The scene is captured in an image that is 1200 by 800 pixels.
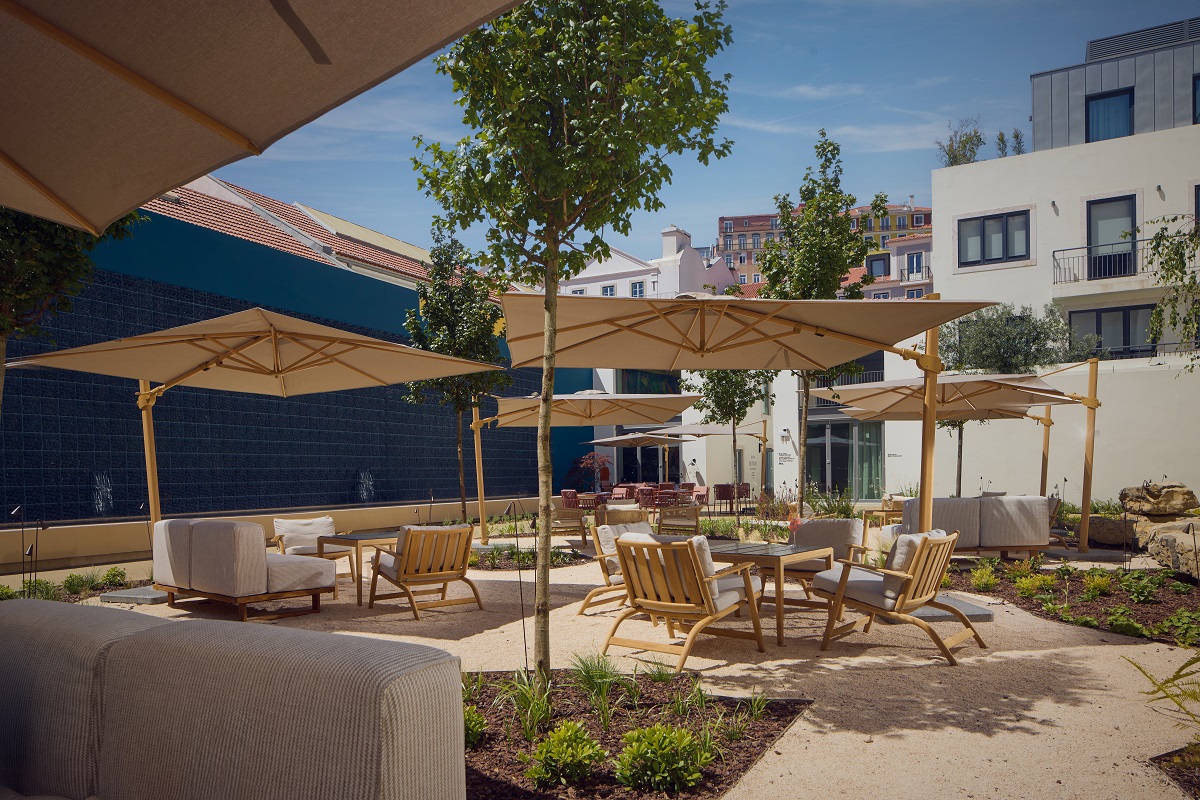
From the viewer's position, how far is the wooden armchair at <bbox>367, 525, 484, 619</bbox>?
7.62 meters

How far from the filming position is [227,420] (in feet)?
47.4

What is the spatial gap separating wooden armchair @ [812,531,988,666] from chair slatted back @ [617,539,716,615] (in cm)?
103

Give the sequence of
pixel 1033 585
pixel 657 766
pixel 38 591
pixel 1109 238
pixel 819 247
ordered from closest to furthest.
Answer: pixel 657 766 → pixel 38 591 → pixel 1033 585 → pixel 819 247 → pixel 1109 238

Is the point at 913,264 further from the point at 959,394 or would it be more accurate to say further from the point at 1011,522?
the point at 1011,522

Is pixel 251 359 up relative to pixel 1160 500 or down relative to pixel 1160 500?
up

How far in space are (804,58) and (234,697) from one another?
3308 centimetres

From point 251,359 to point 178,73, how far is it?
6841 mm

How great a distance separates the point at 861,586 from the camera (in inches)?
238

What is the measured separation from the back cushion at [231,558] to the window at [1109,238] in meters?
21.2

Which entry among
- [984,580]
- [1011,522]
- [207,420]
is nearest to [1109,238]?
[1011,522]

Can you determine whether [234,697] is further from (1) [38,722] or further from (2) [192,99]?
(2) [192,99]

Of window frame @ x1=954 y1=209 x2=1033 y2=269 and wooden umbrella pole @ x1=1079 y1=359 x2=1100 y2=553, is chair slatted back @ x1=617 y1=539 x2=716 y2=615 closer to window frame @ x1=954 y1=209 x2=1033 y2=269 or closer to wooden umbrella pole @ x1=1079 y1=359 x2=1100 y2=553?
wooden umbrella pole @ x1=1079 y1=359 x2=1100 y2=553

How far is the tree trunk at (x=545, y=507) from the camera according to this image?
4504mm

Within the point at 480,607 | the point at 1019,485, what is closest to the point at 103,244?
the point at 480,607
